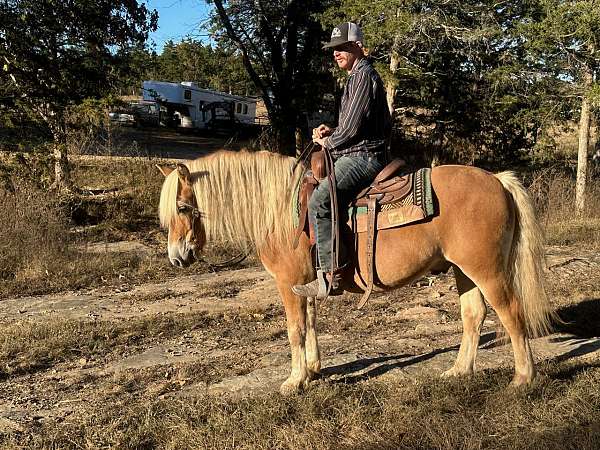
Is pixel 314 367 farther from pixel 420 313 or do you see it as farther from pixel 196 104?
pixel 196 104

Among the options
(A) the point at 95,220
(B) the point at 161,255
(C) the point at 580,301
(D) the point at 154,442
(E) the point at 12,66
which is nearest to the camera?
(D) the point at 154,442

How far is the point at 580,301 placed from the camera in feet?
Result: 21.9

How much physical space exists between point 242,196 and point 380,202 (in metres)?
1.09

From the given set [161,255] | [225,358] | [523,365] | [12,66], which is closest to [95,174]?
[12,66]

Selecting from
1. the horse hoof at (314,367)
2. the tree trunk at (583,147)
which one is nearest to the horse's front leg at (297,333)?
the horse hoof at (314,367)

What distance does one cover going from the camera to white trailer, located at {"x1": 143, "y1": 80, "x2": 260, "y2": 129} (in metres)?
33.2

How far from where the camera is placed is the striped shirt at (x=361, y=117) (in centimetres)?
381

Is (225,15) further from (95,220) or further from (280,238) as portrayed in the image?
(280,238)

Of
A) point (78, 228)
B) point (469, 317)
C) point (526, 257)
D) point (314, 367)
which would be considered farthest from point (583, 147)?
point (78, 228)

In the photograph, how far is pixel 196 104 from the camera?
33.6 meters

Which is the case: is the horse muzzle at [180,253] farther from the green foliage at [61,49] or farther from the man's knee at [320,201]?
the green foliage at [61,49]

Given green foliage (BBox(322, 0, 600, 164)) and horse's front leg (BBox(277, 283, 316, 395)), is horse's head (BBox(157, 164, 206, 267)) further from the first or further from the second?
green foliage (BBox(322, 0, 600, 164))

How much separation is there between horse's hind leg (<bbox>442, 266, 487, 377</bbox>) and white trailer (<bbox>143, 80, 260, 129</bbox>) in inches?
1164

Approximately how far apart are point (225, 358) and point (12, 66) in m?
8.54
